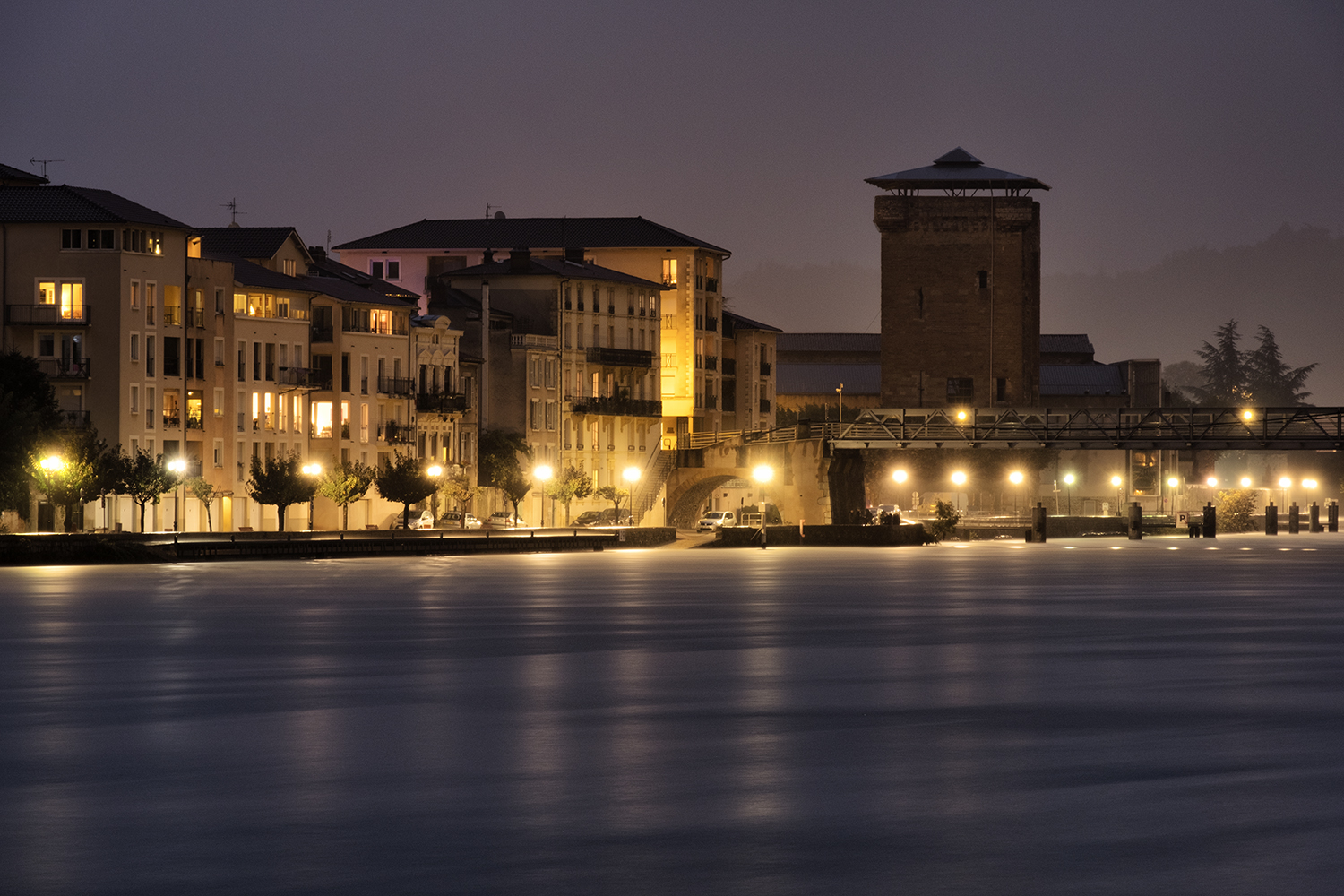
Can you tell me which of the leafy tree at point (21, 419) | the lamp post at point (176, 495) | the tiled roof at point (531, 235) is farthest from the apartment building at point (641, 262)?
the leafy tree at point (21, 419)

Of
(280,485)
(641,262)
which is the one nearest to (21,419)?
(280,485)

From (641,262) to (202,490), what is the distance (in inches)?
2484

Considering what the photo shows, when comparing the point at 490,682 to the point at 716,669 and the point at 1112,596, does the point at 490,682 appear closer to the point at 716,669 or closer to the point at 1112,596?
the point at 716,669

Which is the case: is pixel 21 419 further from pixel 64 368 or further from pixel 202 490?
pixel 202 490

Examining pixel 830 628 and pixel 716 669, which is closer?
pixel 716 669

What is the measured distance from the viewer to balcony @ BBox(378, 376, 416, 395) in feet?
431

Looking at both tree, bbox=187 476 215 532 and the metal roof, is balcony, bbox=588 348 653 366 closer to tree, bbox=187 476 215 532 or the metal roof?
the metal roof

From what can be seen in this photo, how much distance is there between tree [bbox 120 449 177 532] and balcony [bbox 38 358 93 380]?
18.2 ft

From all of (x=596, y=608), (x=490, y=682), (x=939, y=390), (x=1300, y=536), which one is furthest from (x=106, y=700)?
(x=939, y=390)

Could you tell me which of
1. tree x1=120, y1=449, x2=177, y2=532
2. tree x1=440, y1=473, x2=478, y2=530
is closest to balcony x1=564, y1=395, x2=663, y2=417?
tree x1=440, y1=473, x2=478, y2=530

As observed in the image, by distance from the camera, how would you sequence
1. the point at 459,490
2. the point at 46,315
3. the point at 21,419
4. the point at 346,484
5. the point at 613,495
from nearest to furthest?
the point at 21,419
the point at 46,315
the point at 346,484
the point at 459,490
the point at 613,495

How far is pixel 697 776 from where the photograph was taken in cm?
2223

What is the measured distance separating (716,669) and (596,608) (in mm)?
18197

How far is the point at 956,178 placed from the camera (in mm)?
172375
